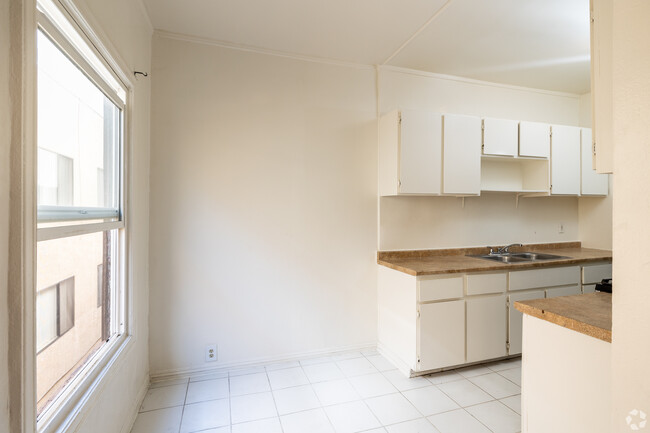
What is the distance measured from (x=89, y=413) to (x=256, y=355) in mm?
1472

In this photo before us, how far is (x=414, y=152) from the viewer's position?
2754 mm

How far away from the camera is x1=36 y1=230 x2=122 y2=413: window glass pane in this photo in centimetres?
115

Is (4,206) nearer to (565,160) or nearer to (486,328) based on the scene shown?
(486,328)

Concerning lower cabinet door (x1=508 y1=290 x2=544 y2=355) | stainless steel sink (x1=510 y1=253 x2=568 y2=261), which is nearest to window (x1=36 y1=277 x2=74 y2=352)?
lower cabinet door (x1=508 y1=290 x2=544 y2=355)

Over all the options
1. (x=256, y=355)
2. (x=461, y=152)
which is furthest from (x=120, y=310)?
(x=461, y=152)

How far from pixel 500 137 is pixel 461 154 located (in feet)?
1.63

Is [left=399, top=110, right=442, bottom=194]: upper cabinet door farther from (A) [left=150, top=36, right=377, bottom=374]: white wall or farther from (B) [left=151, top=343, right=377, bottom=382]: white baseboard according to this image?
(B) [left=151, top=343, right=377, bottom=382]: white baseboard

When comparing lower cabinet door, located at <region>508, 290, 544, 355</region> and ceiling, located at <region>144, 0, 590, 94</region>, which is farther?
lower cabinet door, located at <region>508, 290, 544, 355</region>

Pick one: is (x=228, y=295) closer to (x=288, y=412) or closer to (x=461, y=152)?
(x=288, y=412)

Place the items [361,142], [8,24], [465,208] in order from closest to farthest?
[8,24] → [361,142] → [465,208]

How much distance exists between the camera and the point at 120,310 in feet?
6.35

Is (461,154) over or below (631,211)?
over

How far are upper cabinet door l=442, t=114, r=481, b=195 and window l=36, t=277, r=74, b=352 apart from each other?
2.74 m

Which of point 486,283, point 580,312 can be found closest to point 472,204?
point 486,283
